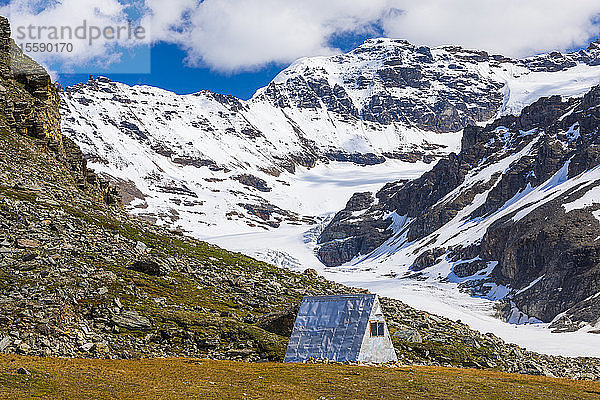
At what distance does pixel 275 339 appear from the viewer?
43688 mm

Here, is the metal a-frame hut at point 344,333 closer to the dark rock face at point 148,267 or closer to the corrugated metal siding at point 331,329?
the corrugated metal siding at point 331,329

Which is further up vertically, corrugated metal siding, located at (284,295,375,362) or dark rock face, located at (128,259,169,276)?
dark rock face, located at (128,259,169,276)

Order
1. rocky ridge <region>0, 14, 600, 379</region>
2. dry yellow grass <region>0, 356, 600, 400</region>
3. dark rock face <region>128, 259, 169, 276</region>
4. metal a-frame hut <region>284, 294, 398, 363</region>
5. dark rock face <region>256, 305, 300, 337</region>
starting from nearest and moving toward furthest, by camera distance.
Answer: dry yellow grass <region>0, 356, 600, 400</region> → rocky ridge <region>0, 14, 600, 379</region> → metal a-frame hut <region>284, 294, 398, 363</region> → dark rock face <region>256, 305, 300, 337</region> → dark rock face <region>128, 259, 169, 276</region>

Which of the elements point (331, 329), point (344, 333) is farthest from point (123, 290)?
point (344, 333)

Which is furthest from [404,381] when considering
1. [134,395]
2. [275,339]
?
[134,395]

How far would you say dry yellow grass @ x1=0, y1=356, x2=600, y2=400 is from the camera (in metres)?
25.5

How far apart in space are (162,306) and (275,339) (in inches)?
319

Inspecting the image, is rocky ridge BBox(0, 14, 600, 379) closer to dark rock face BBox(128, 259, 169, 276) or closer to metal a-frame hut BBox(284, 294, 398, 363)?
dark rock face BBox(128, 259, 169, 276)

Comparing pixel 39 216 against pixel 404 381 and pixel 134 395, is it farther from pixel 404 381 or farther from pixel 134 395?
pixel 404 381

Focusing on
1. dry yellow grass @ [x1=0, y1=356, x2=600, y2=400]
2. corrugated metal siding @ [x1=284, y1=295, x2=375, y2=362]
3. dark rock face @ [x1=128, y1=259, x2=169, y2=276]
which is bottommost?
dry yellow grass @ [x1=0, y1=356, x2=600, y2=400]

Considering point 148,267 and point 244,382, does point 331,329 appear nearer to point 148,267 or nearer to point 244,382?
point 244,382

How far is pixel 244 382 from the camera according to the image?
30.8 m

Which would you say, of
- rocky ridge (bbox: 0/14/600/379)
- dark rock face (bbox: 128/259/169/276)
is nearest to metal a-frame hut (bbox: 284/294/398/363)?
rocky ridge (bbox: 0/14/600/379)

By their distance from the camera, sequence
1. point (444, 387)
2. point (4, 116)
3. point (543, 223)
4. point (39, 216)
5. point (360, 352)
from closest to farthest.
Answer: point (444, 387) → point (360, 352) → point (39, 216) → point (4, 116) → point (543, 223)
